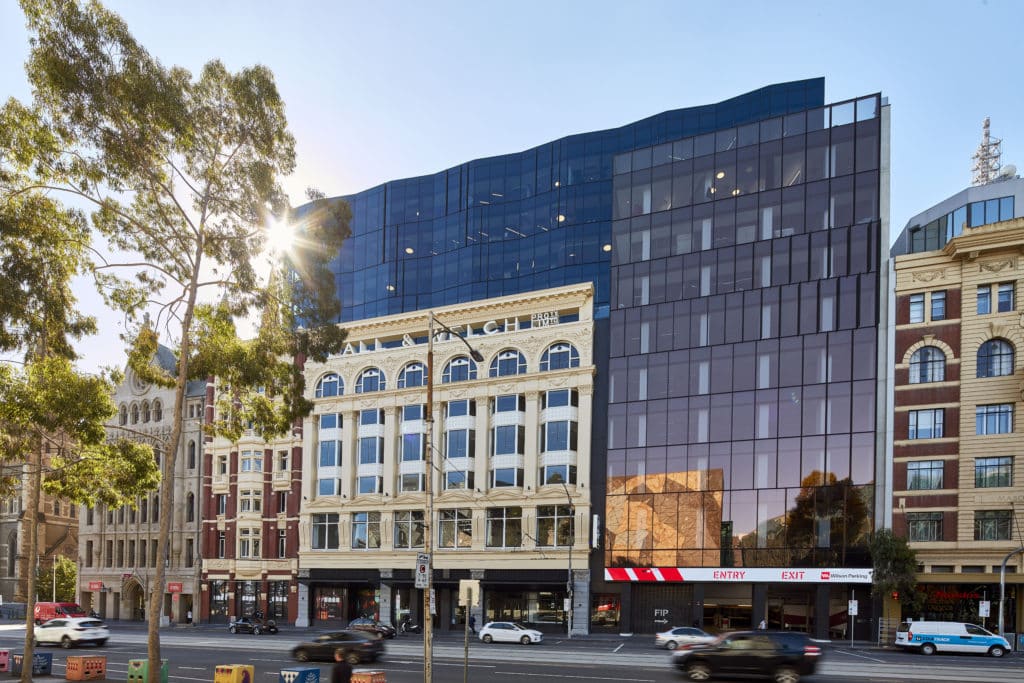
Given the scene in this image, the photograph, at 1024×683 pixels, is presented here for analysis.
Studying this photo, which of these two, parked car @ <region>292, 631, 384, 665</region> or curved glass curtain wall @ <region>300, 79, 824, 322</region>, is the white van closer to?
parked car @ <region>292, 631, 384, 665</region>

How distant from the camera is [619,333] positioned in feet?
208

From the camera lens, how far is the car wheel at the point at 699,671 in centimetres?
2955

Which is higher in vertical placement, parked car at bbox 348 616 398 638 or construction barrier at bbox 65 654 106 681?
construction barrier at bbox 65 654 106 681

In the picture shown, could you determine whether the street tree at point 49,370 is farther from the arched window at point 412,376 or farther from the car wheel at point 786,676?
the arched window at point 412,376

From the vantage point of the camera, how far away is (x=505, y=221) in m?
74.2

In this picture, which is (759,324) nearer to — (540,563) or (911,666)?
(540,563)

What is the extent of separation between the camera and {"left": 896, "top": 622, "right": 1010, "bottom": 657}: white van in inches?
1727

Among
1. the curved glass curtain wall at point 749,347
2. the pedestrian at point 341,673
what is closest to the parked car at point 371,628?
the curved glass curtain wall at point 749,347

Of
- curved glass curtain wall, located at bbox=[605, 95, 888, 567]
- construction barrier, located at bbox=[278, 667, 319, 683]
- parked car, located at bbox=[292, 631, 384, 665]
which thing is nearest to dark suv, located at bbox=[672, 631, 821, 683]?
construction barrier, located at bbox=[278, 667, 319, 683]

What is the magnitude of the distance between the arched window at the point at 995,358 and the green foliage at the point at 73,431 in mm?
45506

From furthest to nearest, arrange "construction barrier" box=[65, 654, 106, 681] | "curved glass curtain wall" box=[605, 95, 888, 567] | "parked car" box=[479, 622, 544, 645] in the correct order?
1. "curved glass curtain wall" box=[605, 95, 888, 567]
2. "parked car" box=[479, 622, 544, 645]
3. "construction barrier" box=[65, 654, 106, 681]

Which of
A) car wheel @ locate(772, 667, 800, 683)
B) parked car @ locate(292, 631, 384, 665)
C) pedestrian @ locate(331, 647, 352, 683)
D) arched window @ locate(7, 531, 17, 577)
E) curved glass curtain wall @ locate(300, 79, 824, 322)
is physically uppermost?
curved glass curtain wall @ locate(300, 79, 824, 322)

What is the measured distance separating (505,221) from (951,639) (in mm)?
44484

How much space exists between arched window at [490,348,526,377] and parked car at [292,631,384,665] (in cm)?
2945
